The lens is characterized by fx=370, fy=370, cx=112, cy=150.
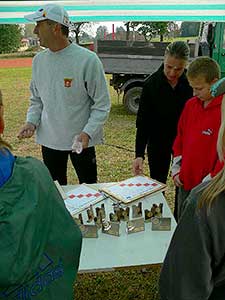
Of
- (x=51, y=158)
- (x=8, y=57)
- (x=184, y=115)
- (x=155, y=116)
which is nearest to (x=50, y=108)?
(x=51, y=158)

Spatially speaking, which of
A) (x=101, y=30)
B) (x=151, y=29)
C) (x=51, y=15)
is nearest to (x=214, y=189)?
(x=51, y=15)

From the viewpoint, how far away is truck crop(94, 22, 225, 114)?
7.00 meters

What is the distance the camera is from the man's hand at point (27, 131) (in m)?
2.59

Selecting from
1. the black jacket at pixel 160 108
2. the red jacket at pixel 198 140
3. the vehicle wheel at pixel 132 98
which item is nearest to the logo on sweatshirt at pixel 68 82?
the black jacket at pixel 160 108

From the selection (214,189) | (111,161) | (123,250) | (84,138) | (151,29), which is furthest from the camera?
(151,29)

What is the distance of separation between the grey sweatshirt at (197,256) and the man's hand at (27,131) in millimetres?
1637

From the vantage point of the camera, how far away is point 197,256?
1.08 m

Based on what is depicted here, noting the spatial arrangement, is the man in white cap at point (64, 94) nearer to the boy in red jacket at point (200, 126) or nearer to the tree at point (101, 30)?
the boy in red jacket at point (200, 126)

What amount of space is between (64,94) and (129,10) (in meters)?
0.85

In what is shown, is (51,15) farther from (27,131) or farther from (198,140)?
(198,140)

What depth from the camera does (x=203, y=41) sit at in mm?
7414

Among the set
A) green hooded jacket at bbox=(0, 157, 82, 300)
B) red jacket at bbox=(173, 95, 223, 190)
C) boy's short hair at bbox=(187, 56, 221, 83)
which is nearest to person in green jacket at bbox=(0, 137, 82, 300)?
green hooded jacket at bbox=(0, 157, 82, 300)

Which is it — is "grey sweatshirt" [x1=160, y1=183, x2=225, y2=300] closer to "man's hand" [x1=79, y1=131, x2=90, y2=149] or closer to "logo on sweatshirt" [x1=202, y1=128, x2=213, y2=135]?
"logo on sweatshirt" [x1=202, y1=128, x2=213, y2=135]

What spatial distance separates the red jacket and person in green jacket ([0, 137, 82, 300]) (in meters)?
1.12
